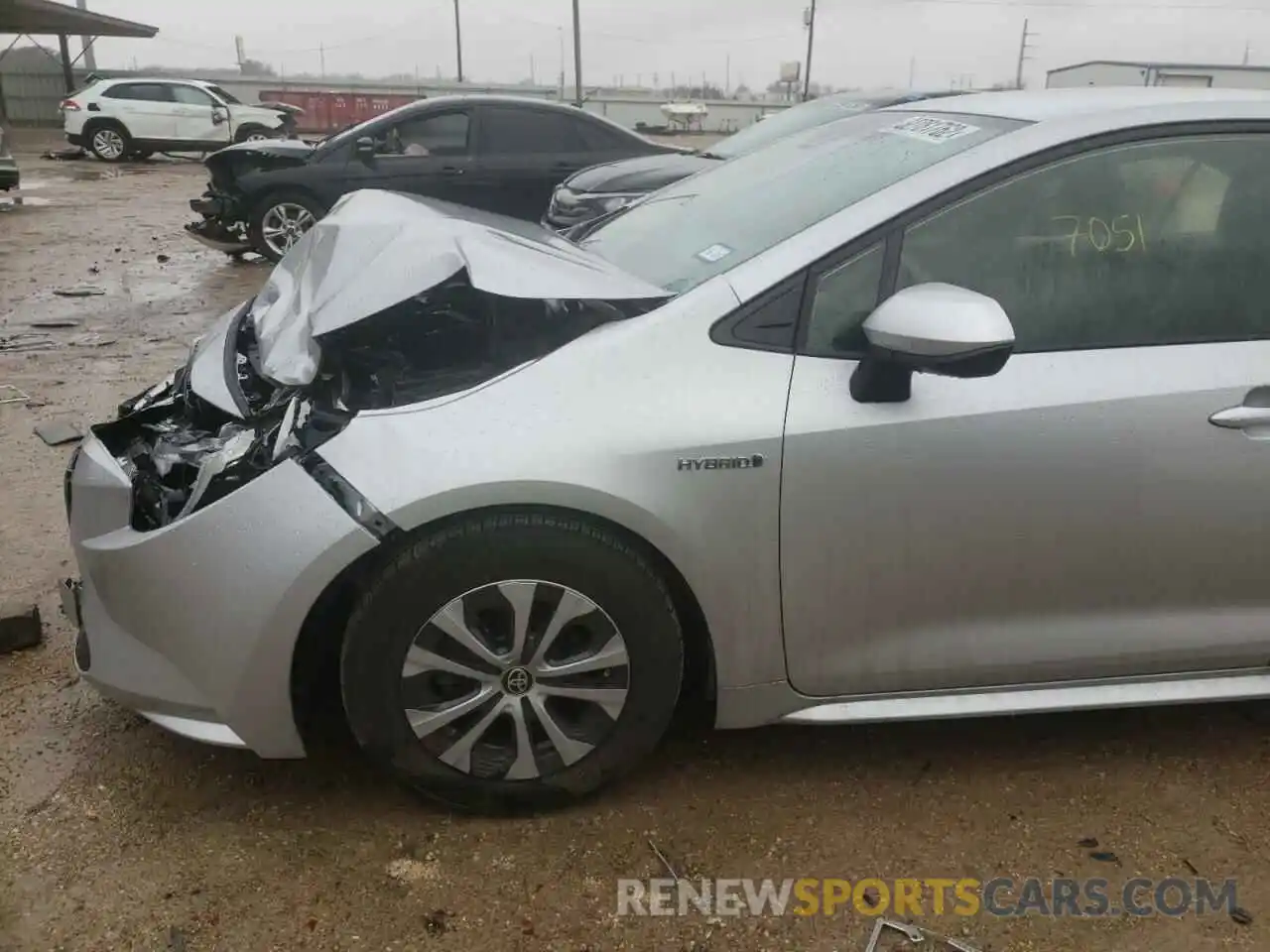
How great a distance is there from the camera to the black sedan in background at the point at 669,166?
6.79 m

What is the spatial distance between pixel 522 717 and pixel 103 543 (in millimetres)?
959

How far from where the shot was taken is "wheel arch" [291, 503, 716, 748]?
6.69 ft

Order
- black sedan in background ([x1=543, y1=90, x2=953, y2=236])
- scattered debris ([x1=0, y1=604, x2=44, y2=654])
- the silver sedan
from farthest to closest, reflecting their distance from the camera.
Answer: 1. black sedan in background ([x1=543, y1=90, x2=953, y2=236])
2. scattered debris ([x1=0, y1=604, x2=44, y2=654])
3. the silver sedan

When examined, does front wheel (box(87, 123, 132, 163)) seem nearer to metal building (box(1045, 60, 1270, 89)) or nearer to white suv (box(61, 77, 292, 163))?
white suv (box(61, 77, 292, 163))

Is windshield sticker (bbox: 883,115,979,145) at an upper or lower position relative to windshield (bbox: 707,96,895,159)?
upper

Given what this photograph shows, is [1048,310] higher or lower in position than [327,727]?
higher

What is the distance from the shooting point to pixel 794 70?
45188mm

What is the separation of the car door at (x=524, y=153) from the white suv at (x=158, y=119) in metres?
14.0

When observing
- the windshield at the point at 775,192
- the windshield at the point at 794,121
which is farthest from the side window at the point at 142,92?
the windshield at the point at 775,192

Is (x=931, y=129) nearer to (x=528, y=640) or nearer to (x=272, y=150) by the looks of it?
(x=528, y=640)

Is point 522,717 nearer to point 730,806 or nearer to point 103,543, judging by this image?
point 730,806

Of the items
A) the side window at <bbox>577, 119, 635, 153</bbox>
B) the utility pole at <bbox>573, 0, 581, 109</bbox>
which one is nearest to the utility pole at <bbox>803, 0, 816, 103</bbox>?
the utility pole at <bbox>573, 0, 581, 109</bbox>

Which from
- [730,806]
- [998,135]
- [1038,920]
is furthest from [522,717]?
[998,135]

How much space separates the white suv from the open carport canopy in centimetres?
338
